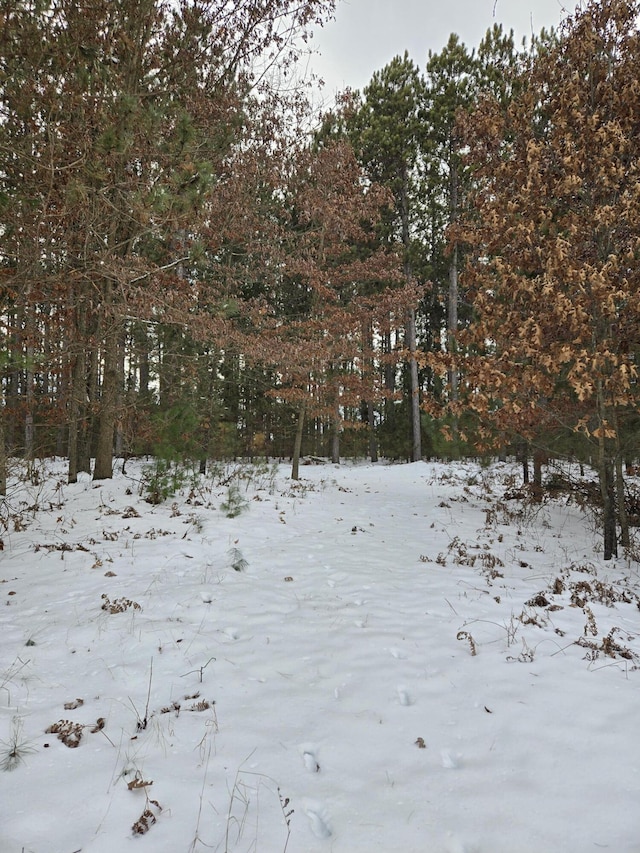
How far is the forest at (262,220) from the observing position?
5.63 m

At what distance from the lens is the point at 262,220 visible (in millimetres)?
12969

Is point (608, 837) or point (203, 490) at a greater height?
point (203, 490)

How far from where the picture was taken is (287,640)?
13.0 ft

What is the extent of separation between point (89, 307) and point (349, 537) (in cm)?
749

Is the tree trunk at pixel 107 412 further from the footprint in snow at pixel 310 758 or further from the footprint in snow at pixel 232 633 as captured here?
the footprint in snow at pixel 310 758

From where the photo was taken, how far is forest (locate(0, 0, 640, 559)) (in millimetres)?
5629

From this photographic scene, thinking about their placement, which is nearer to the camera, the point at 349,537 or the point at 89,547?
the point at 89,547

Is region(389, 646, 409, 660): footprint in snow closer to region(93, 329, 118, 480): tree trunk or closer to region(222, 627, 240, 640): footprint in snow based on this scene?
region(222, 627, 240, 640): footprint in snow

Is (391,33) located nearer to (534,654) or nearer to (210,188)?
(210,188)

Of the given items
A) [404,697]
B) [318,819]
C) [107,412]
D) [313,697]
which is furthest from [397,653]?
[107,412]

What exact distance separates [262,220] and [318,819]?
529 inches

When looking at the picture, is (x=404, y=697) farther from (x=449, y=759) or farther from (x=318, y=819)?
(x=318, y=819)

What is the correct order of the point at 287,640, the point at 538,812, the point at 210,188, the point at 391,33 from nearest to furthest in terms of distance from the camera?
the point at 538,812, the point at 287,640, the point at 391,33, the point at 210,188

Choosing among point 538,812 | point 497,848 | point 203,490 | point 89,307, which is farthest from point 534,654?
point 89,307
